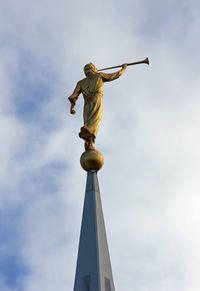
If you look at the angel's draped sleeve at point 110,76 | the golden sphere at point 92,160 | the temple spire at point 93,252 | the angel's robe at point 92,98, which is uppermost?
the angel's draped sleeve at point 110,76

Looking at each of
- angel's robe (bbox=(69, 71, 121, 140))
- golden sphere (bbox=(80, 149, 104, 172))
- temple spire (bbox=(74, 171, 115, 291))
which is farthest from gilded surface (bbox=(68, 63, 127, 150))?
temple spire (bbox=(74, 171, 115, 291))

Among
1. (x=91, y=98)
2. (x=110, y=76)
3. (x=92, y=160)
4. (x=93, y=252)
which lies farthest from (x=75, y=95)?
(x=93, y=252)

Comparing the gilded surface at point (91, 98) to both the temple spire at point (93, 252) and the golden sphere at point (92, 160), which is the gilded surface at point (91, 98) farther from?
the temple spire at point (93, 252)

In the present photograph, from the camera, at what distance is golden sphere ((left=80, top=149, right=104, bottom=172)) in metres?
10.4

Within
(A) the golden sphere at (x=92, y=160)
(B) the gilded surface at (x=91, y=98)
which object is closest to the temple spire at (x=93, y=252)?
(A) the golden sphere at (x=92, y=160)

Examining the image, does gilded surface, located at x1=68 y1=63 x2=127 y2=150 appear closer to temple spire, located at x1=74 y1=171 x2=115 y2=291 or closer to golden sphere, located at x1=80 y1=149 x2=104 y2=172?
golden sphere, located at x1=80 y1=149 x2=104 y2=172

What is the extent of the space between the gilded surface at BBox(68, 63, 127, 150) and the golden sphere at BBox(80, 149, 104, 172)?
233mm

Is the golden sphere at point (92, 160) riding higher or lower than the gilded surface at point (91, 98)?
lower

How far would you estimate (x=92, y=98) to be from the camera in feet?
37.3

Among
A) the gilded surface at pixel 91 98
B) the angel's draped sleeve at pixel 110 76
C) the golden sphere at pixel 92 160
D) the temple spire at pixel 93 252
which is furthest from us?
the angel's draped sleeve at pixel 110 76

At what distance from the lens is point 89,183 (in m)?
10.5

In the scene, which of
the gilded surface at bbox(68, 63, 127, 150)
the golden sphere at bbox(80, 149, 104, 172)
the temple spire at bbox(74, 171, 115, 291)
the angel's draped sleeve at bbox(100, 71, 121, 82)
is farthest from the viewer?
the angel's draped sleeve at bbox(100, 71, 121, 82)

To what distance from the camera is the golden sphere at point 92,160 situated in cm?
1043

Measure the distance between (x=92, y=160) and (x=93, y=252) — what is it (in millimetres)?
1945
